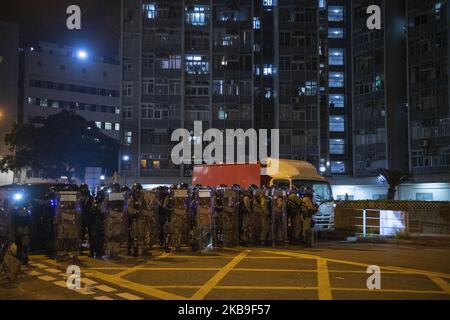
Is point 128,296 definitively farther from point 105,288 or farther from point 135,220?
point 135,220

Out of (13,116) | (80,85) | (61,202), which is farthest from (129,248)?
(80,85)

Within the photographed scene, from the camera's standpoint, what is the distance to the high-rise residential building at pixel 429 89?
52531mm

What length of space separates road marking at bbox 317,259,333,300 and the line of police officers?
376cm

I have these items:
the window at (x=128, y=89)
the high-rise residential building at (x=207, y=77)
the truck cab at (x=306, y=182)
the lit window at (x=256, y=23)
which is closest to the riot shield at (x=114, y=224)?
the truck cab at (x=306, y=182)

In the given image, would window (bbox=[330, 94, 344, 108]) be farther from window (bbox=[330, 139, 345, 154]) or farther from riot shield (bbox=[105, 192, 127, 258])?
riot shield (bbox=[105, 192, 127, 258])

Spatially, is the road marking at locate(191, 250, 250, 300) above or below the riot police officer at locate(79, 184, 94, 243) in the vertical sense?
below

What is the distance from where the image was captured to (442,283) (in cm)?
1130

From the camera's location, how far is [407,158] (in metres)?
59.4

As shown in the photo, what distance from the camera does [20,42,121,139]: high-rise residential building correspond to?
7500cm

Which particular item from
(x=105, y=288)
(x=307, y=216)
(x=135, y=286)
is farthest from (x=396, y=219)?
(x=105, y=288)

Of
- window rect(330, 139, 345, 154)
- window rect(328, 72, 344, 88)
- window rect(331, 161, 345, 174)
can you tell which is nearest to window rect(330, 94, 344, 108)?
window rect(328, 72, 344, 88)

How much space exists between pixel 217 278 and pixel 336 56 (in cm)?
6519

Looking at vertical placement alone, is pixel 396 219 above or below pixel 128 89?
below
